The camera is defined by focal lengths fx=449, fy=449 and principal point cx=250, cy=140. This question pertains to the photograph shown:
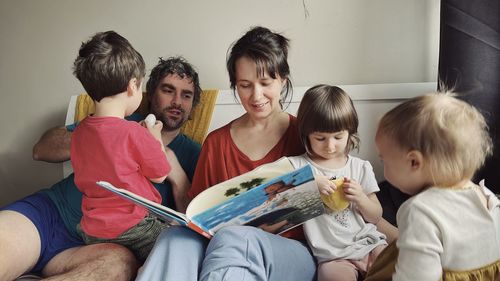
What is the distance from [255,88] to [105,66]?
0.42 meters

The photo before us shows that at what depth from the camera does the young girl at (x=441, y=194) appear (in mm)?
782

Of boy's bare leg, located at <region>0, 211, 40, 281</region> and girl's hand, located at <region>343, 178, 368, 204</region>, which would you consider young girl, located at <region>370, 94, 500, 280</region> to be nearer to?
girl's hand, located at <region>343, 178, 368, 204</region>

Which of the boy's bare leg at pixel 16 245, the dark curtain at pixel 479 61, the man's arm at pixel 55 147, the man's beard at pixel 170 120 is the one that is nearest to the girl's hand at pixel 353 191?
the dark curtain at pixel 479 61

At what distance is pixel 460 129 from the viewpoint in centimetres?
78

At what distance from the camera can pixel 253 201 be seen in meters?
1.03

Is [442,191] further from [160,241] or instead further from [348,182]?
[160,241]

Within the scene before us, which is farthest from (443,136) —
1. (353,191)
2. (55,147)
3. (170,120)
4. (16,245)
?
(55,147)

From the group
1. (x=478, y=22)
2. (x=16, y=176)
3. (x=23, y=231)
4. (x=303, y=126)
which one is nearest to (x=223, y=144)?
(x=303, y=126)

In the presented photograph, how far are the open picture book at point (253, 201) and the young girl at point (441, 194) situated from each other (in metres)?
0.24

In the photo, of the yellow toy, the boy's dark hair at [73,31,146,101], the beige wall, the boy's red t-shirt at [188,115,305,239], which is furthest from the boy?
the beige wall

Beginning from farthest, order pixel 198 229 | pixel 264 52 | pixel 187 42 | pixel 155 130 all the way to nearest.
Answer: pixel 187 42 < pixel 155 130 < pixel 264 52 < pixel 198 229

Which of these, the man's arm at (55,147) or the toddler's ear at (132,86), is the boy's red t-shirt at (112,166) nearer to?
the toddler's ear at (132,86)

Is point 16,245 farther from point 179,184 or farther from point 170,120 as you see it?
point 170,120

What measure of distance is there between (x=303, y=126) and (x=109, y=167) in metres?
0.53
